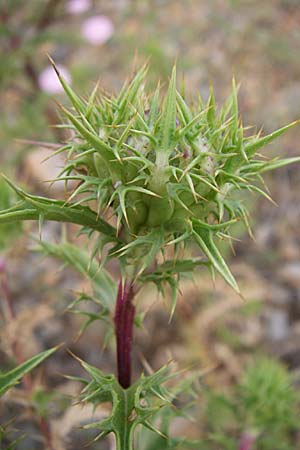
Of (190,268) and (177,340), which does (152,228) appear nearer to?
(190,268)

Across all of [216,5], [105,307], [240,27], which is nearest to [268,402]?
[105,307]

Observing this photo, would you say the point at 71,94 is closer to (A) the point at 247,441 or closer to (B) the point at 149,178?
(B) the point at 149,178

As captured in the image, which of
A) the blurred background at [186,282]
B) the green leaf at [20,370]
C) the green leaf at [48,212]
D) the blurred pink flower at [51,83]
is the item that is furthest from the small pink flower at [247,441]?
the blurred pink flower at [51,83]

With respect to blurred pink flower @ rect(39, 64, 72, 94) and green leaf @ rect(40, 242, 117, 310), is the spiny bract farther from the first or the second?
blurred pink flower @ rect(39, 64, 72, 94)

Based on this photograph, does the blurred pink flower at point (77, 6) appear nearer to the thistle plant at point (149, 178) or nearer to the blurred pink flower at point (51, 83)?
the blurred pink flower at point (51, 83)

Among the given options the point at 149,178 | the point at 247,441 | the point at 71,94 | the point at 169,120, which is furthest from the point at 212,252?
the point at 247,441
